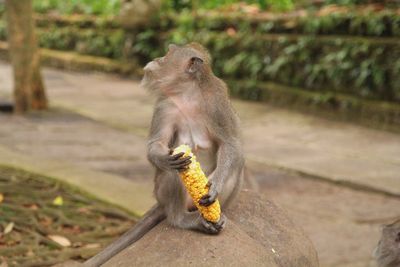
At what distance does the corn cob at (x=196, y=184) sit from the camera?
3.12 m

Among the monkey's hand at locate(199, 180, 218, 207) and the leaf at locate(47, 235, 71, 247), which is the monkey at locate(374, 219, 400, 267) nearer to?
the monkey's hand at locate(199, 180, 218, 207)

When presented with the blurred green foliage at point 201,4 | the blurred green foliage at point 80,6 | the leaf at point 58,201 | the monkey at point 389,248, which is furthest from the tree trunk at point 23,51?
the monkey at point 389,248

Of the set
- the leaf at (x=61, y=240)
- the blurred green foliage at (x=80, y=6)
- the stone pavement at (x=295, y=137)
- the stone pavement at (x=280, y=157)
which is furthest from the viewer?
the blurred green foliage at (x=80, y=6)

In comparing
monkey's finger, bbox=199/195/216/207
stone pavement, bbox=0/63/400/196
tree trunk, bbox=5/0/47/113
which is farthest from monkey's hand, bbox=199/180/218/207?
tree trunk, bbox=5/0/47/113

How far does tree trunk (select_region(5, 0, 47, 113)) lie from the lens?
34.5 feet

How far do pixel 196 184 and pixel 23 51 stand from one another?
795cm

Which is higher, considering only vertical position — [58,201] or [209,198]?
[209,198]

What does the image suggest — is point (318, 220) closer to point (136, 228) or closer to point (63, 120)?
point (136, 228)

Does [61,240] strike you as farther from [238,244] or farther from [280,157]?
[280,157]

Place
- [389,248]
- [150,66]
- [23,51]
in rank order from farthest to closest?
[23,51] → [389,248] → [150,66]

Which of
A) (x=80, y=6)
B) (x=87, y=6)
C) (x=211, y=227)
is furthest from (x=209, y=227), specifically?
(x=80, y=6)

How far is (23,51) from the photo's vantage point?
34.9ft

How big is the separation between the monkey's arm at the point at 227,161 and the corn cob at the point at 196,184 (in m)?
0.11

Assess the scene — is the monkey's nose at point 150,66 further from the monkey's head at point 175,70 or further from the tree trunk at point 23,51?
the tree trunk at point 23,51
